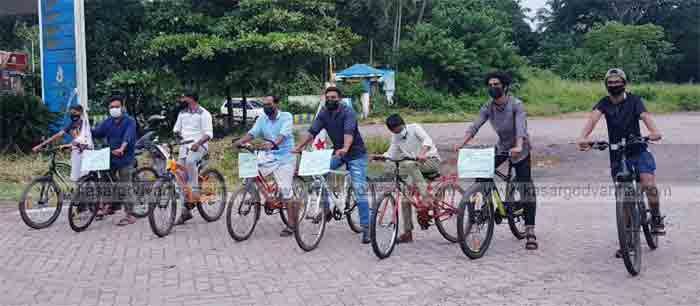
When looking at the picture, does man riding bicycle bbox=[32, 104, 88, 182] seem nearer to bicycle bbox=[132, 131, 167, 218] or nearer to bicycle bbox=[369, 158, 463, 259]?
bicycle bbox=[132, 131, 167, 218]

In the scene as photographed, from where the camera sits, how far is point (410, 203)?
7.27m

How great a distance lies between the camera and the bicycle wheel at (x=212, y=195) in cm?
884

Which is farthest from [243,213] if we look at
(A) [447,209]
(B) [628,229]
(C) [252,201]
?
(B) [628,229]

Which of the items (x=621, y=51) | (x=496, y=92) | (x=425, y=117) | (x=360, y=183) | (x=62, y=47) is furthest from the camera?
(x=621, y=51)

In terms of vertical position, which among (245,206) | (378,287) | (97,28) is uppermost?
(97,28)

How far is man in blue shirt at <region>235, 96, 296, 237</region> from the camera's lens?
7820 millimetres

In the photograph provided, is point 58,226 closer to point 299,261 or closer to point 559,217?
point 299,261

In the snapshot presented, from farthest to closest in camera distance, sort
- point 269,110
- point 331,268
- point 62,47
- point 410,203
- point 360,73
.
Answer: point 360,73
point 62,47
point 269,110
point 410,203
point 331,268

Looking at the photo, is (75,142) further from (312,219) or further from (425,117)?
(425,117)

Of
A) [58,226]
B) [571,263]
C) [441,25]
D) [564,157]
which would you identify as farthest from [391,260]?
[441,25]

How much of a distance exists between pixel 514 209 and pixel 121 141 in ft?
16.4

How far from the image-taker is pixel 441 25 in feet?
126

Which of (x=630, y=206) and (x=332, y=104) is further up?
(x=332, y=104)

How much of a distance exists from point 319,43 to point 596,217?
8.83 metres
